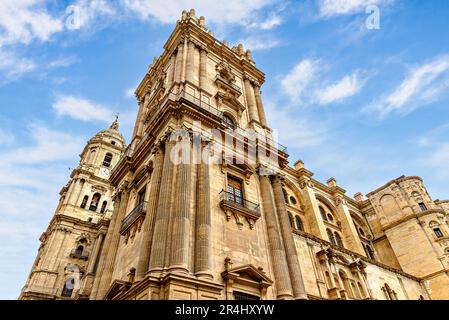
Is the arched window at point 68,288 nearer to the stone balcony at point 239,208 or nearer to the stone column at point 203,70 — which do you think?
the stone balcony at point 239,208

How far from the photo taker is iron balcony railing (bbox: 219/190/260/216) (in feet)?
55.2

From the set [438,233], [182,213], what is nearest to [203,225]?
[182,213]

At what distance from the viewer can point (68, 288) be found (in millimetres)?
33156

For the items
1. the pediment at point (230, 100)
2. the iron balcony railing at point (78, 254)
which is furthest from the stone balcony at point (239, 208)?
the iron balcony railing at point (78, 254)

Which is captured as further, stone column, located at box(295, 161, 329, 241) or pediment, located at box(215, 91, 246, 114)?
stone column, located at box(295, 161, 329, 241)

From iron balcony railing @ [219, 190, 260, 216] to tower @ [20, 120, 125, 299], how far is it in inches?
752

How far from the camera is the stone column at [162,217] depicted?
502 inches

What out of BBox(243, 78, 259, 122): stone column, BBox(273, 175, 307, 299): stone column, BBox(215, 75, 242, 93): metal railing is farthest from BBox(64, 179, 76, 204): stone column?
BBox(273, 175, 307, 299): stone column

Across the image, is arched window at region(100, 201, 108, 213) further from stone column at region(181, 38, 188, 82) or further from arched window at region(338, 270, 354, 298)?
arched window at region(338, 270, 354, 298)

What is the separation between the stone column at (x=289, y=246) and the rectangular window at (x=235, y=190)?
9.19 feet

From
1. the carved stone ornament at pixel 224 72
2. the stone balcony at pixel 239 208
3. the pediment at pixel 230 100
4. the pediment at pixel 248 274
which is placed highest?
the carved stone ornament at pixel 224 72
